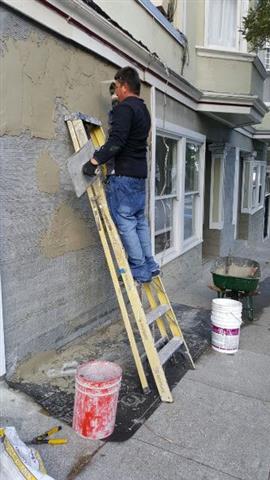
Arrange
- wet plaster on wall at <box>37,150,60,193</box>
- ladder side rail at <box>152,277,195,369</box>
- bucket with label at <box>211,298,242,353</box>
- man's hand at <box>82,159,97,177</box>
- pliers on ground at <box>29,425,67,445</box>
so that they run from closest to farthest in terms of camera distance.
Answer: pliers on ground at <box>29,425,67,445</box>, man's hand at <box>82,159,97,177</box>, wet plaster on wall at <box>37,150,60,193</box>, ladder side rail at <box>152,277,195,369</box>, bucket with label at <box>211,298,242,353</box>

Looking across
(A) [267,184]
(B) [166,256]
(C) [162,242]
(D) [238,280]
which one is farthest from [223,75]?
(A) [267,184]

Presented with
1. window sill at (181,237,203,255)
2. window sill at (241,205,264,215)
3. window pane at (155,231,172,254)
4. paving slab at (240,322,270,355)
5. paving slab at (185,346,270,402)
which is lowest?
Answer: paving slab at (240,322,270,355)

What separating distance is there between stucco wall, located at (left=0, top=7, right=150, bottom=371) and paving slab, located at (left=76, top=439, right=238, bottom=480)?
1083 mm

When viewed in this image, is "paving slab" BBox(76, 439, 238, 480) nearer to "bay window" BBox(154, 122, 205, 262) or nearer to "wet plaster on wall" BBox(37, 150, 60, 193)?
"wet plaster on wall" BBox(37, 150, 60, 193)

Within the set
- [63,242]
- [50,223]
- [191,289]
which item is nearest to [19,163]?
[50,223]

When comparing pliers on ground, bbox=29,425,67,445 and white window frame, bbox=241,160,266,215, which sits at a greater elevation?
white window frame, bbox=241,160,266,215

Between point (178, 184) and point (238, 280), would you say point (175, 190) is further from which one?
point (238, 280)

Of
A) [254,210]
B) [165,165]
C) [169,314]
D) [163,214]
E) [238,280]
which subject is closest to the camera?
[169,314]

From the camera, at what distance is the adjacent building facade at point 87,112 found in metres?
3.04

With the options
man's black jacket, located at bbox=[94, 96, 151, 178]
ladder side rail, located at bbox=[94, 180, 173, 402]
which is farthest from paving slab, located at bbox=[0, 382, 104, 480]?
man's black jacket, located at bbox=[94, 96, 151, 178]

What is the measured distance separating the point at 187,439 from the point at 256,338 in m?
2.27

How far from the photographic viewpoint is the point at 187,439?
9.06 ft

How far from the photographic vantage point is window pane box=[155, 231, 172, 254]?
6.02 metres

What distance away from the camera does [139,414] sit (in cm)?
300
